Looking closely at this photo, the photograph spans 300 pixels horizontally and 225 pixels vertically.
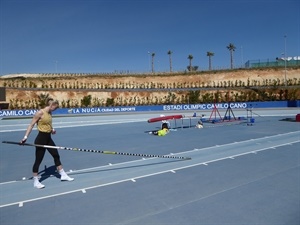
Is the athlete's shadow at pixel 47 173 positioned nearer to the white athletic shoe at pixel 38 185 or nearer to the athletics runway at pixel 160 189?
the athletics runway at pixel 160 189

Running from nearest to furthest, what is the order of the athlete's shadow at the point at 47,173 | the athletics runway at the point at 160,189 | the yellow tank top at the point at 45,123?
the athletics runway at the point at 160,189
the yellow tank top at the point at 45,123
the athlete's shadow at the point at 47,173

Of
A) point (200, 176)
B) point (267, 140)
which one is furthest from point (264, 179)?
point (267, 140)

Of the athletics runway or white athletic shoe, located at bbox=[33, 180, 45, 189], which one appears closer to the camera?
the athletics runway

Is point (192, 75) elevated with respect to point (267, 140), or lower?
elevated

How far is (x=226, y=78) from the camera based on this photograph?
7238cm

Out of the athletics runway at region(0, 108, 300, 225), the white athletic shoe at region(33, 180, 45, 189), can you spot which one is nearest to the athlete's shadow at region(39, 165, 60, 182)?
the athletics runway at region(0, 108, 300, 225)

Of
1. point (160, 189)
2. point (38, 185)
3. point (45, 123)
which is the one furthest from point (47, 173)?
point (160, 189)

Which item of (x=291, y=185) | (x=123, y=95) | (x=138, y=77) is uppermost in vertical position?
(x=138, y=77)

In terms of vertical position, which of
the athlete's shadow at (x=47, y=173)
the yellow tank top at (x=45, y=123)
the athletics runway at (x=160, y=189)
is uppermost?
the yellow tank top at (x=45, y=123)

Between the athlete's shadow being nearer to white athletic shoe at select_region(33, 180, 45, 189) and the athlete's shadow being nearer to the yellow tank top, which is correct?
white athletic shoe at select_region(33, 180, 45, 189)

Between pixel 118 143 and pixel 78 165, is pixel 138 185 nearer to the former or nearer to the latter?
pixel 78 165

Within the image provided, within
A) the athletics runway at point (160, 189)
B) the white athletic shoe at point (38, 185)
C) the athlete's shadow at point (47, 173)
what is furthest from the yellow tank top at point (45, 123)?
the athlete's shadow at point (47, 173)

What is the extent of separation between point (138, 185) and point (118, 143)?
746 cm

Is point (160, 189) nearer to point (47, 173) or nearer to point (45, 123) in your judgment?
point (45, 123)
